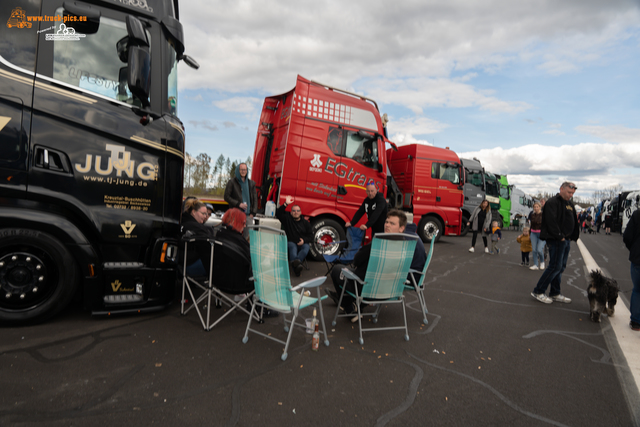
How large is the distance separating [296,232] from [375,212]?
1511 millimetres

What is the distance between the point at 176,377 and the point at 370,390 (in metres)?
1.39

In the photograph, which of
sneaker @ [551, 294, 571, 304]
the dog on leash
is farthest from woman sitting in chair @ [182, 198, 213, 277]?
sneaker @ [551, 294, 571, 304]

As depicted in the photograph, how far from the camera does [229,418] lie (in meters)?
2.17

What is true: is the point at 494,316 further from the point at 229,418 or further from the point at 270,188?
the point at 270,188

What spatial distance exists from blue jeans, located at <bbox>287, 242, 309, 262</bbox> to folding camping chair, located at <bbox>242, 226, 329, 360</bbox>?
317 centimetres

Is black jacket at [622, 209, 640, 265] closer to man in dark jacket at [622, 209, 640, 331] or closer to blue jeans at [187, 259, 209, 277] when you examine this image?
man in dark jacket at [622, 209, 640, 331]

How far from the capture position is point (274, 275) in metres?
3.19

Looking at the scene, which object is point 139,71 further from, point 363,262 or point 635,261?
point 635,261

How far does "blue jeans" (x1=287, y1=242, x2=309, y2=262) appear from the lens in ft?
21.6

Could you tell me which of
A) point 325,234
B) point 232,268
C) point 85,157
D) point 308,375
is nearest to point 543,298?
point 325,234

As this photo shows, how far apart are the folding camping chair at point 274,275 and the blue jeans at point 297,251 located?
3166 mm

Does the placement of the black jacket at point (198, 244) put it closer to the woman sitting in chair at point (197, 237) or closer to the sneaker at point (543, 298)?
the woman sitting in chair at point (197, 237)

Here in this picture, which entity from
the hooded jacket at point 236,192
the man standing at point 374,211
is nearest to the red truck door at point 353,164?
the man standing at point 374,211

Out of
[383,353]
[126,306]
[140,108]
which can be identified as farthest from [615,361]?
[140,108]
